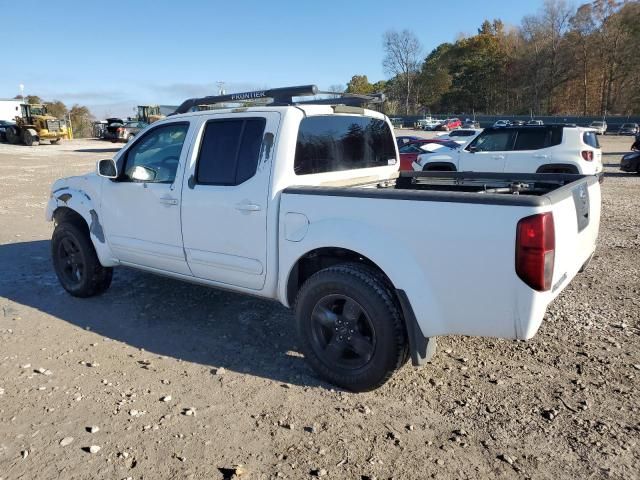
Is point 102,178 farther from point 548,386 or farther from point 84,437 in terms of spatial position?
point 548,386

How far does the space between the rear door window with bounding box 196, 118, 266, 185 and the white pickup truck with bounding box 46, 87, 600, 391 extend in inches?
0.5

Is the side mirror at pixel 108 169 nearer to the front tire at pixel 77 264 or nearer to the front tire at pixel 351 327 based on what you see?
the front tire at pixel 77 264

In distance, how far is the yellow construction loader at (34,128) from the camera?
36.2m

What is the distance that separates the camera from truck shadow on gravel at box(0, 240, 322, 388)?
3914 millimetres

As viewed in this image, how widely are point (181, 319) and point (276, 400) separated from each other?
175cm

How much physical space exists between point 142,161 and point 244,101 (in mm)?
1123

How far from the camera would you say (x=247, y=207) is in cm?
372

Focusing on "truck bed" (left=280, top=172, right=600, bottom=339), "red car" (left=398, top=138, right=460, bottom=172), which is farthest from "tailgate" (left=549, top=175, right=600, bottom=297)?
"red car" (left=398, top=138, right=460, bottom=172)

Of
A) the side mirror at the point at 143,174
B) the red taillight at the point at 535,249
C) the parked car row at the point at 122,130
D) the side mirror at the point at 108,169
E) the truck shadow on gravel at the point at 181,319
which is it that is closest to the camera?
the red taillight at the point at 535,249

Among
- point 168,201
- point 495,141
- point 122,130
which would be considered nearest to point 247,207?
point 168,201

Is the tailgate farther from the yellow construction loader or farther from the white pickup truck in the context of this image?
the yellow construction loader

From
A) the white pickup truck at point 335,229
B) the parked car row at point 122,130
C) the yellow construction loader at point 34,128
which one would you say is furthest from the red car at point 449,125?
the white pickup truck at point 335,229

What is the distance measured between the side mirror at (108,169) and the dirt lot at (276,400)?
134 centimetres

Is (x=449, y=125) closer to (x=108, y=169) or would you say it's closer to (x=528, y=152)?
(x=528, y=152)
